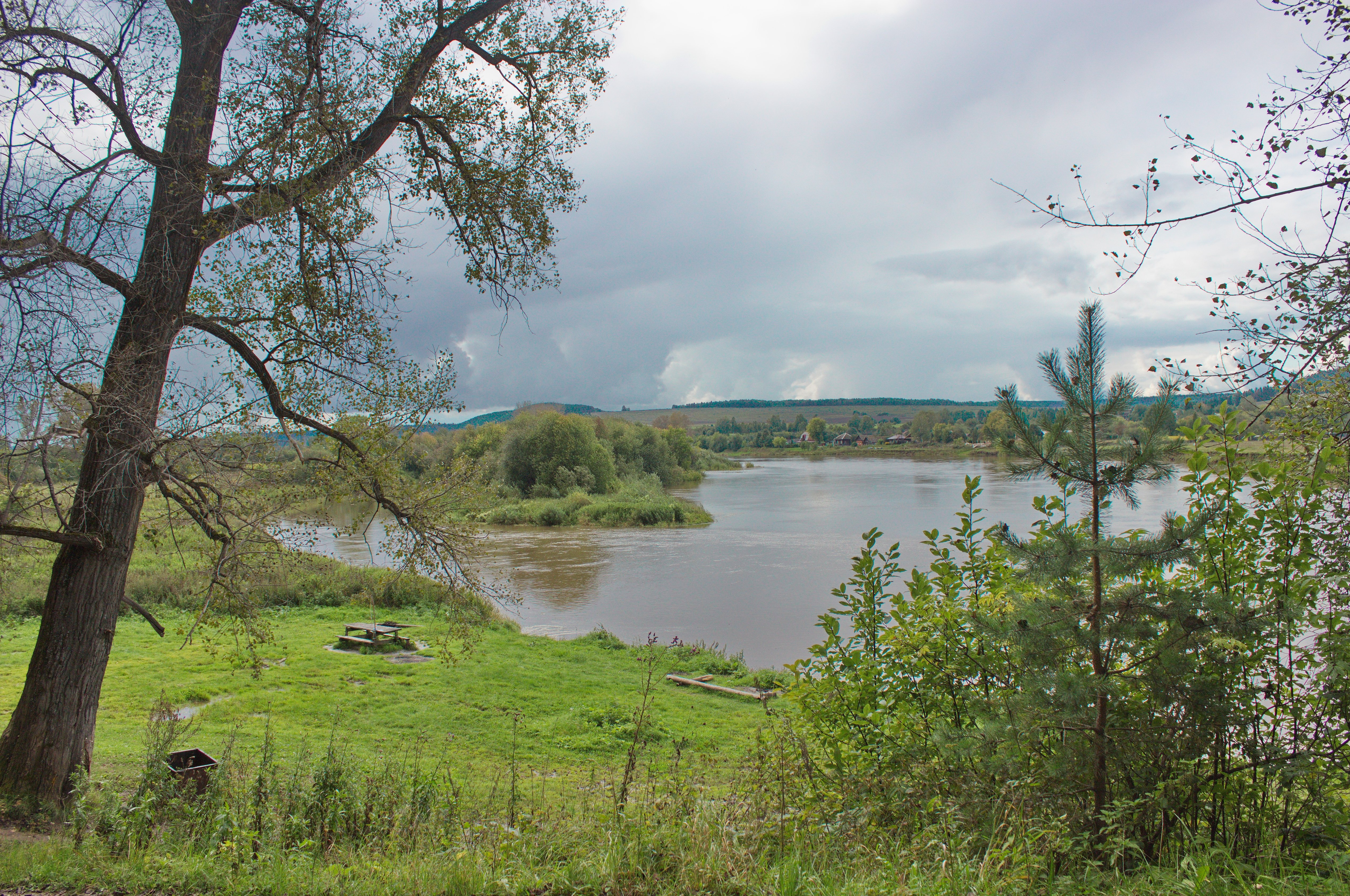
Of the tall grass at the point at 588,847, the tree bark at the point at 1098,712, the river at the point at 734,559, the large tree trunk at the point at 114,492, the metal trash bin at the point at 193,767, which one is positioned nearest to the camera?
the tall grass at the point at 588,847

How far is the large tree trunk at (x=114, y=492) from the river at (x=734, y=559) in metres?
3.01

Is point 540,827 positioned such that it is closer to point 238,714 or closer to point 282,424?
point 282,424

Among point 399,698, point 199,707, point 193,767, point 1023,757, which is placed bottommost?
point 399,698

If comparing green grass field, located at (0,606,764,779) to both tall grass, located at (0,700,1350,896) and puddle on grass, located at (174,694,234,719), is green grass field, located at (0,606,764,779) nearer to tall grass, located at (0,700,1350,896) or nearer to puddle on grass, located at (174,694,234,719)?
puddle on grass, located at (174,694,234,719)

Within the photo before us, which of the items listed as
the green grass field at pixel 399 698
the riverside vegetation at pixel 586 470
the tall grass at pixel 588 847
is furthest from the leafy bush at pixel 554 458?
the tall grass at pixel 588 847

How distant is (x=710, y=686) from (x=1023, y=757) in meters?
10.9

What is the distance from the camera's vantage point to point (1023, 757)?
127 inches

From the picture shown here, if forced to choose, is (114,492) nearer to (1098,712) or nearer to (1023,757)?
Answer: (1023,757)

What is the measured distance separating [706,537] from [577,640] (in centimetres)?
1875

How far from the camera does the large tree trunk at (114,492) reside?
17.1 feet

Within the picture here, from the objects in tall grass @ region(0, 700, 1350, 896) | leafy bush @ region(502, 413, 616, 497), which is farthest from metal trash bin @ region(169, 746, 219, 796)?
leafy bush @ region(502, 413, 616, 497)

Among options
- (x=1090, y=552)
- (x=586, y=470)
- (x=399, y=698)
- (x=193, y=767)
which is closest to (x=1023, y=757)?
(x=1090, y=552)

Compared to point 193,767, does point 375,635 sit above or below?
below

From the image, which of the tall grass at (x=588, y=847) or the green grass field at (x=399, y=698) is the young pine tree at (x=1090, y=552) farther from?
the green grass field at (x=399, y=698)
